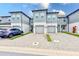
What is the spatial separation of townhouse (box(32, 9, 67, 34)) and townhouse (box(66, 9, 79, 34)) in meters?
0.10

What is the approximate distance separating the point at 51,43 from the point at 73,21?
0.63 metres

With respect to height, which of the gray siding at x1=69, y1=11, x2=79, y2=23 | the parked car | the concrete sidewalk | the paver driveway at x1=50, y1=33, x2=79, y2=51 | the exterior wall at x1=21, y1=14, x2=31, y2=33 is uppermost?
the gray siding at x1=69, y1=11, x2=79, y2=23

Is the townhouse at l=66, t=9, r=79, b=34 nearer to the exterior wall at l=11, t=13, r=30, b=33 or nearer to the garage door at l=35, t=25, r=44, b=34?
the garage door at l=35, t=25, r=44, b=34

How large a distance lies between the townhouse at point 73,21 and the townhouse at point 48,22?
0.33ft

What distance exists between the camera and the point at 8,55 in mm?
3676

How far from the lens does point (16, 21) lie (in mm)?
4012

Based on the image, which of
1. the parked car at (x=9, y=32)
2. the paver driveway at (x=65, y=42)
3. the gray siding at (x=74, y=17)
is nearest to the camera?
the paver driveway at (x=65, y=42)

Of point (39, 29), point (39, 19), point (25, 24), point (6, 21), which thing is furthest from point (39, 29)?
point (6, 21)

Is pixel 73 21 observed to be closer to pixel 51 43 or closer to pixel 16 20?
pixel 51 43

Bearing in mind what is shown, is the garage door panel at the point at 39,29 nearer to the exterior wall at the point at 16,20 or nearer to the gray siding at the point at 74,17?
the exterior wall at the point at 16,20

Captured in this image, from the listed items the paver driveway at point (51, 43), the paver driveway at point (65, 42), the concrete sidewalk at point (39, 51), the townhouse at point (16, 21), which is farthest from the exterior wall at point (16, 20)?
the paver driveway at point (65, 42)

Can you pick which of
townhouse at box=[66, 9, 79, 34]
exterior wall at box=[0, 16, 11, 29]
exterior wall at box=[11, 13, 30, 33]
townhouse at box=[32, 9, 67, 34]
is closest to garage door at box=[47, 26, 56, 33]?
townhouse at box=[32, 9, 67, 34]

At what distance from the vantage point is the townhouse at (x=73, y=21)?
3.92 metres

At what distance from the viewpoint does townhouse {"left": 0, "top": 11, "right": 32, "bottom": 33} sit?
3.98 m
